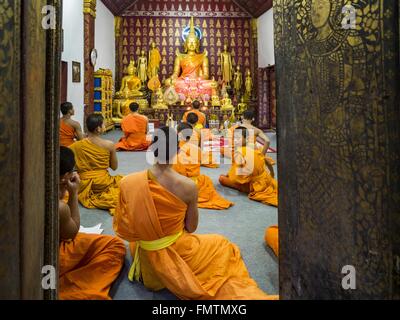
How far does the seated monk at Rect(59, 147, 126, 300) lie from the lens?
2312 mm

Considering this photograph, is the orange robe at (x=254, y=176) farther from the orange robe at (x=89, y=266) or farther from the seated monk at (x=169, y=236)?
the orange robe at (x=89, y=266)

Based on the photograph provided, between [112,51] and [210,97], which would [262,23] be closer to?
[210,97]

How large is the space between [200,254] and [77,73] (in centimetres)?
755

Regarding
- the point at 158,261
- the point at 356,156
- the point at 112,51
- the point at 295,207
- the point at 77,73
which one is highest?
the point at 112,51

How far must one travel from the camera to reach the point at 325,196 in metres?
1.42

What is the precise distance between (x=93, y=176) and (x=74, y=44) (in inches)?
218

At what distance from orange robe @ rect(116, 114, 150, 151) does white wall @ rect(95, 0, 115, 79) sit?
4.03m

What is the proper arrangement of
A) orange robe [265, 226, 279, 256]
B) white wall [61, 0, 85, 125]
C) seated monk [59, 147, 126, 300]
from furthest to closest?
white wall [61, 0, 85, 125], orange robe [265, 226, 279, 256], seated monk [59, 147, 126, 300]

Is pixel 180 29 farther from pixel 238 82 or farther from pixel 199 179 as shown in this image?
pixel 199 179

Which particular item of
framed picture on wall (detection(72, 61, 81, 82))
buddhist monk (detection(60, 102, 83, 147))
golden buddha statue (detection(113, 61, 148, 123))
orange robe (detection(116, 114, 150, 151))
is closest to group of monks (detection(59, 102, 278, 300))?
buddhist monk (detection(60, 102, 83, 147))

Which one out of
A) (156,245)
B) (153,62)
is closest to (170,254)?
(156,245)

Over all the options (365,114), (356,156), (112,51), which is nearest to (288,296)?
(356,156)

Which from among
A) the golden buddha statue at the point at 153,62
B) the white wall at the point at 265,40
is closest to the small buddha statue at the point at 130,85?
the golden buddha statue at the point at 153,62

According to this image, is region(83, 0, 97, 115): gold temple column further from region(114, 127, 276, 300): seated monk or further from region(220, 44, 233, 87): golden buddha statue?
region(114, 127, 276, 300): seated monk
